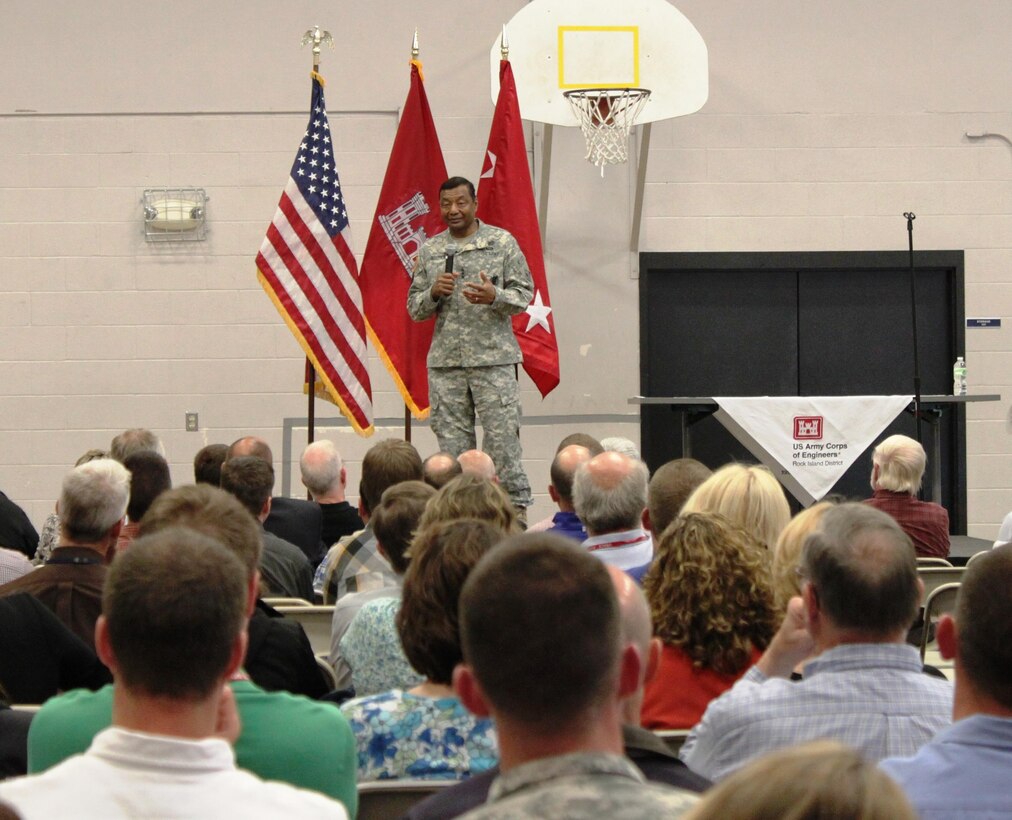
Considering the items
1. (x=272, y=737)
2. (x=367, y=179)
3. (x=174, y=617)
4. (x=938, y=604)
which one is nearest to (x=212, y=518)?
(x=272, y=737)

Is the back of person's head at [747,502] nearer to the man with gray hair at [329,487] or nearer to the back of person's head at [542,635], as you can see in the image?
the back of person's head at [542,635]

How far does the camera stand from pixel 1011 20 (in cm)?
820

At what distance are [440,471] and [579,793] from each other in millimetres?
3487

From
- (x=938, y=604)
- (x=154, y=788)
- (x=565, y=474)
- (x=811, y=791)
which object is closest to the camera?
(x=811, y=791)

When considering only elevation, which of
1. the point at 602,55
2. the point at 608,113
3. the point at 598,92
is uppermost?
the point at 602,55

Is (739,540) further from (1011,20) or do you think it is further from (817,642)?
(1011,20)

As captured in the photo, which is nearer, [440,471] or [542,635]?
[542,635]

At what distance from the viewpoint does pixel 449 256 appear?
6348mm

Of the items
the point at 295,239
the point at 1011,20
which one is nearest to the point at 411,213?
the point at 295,239

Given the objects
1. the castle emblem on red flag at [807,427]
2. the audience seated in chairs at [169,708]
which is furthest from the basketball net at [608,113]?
the audience seated in chairs at [169,708]

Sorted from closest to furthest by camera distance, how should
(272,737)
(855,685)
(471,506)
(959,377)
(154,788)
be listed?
(154,788)
(272,737)
(855,685)
(471,506)
(959,377)

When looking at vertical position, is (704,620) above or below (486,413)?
below

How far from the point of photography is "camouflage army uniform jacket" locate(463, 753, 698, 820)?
1120 millimetres

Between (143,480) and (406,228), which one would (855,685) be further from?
(406,228)
